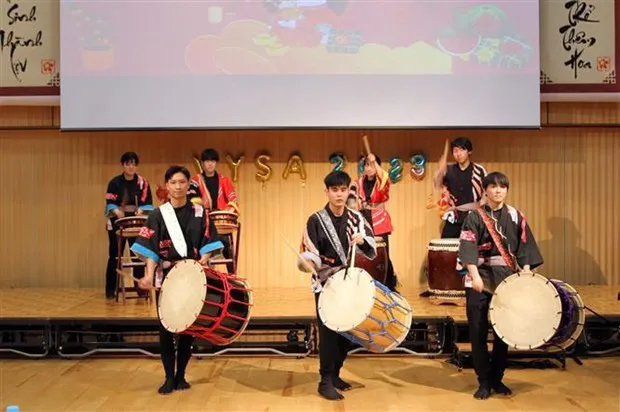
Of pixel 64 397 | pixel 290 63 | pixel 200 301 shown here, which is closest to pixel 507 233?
pixel 200 301

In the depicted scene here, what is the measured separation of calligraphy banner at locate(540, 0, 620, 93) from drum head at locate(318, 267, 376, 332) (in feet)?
13.1

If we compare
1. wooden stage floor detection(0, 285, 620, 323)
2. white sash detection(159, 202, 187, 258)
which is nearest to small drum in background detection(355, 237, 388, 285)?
wooden stage floor detection(0, 285, 620, 323)

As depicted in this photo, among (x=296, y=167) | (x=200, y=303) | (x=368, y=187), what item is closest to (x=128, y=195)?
(x=296, y=167)

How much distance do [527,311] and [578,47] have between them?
395 centimetres

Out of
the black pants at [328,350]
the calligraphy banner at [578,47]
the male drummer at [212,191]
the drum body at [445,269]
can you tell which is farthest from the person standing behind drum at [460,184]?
the black pants at [328,350]

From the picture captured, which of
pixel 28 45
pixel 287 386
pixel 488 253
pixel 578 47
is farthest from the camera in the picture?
pixel 28 45

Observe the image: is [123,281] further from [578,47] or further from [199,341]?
[578,47]

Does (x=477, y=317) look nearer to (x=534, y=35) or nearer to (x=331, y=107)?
(x=331, y=107)

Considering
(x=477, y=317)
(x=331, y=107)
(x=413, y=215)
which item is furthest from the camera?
(x=413, y=215)

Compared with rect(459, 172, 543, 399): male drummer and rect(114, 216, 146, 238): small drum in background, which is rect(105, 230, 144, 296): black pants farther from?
rect(459, 172, 543, 399): male drummer

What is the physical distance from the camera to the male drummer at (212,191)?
6.68m

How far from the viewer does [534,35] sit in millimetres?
6926

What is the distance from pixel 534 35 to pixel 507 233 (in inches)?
127

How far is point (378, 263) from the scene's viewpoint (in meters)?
6.07
